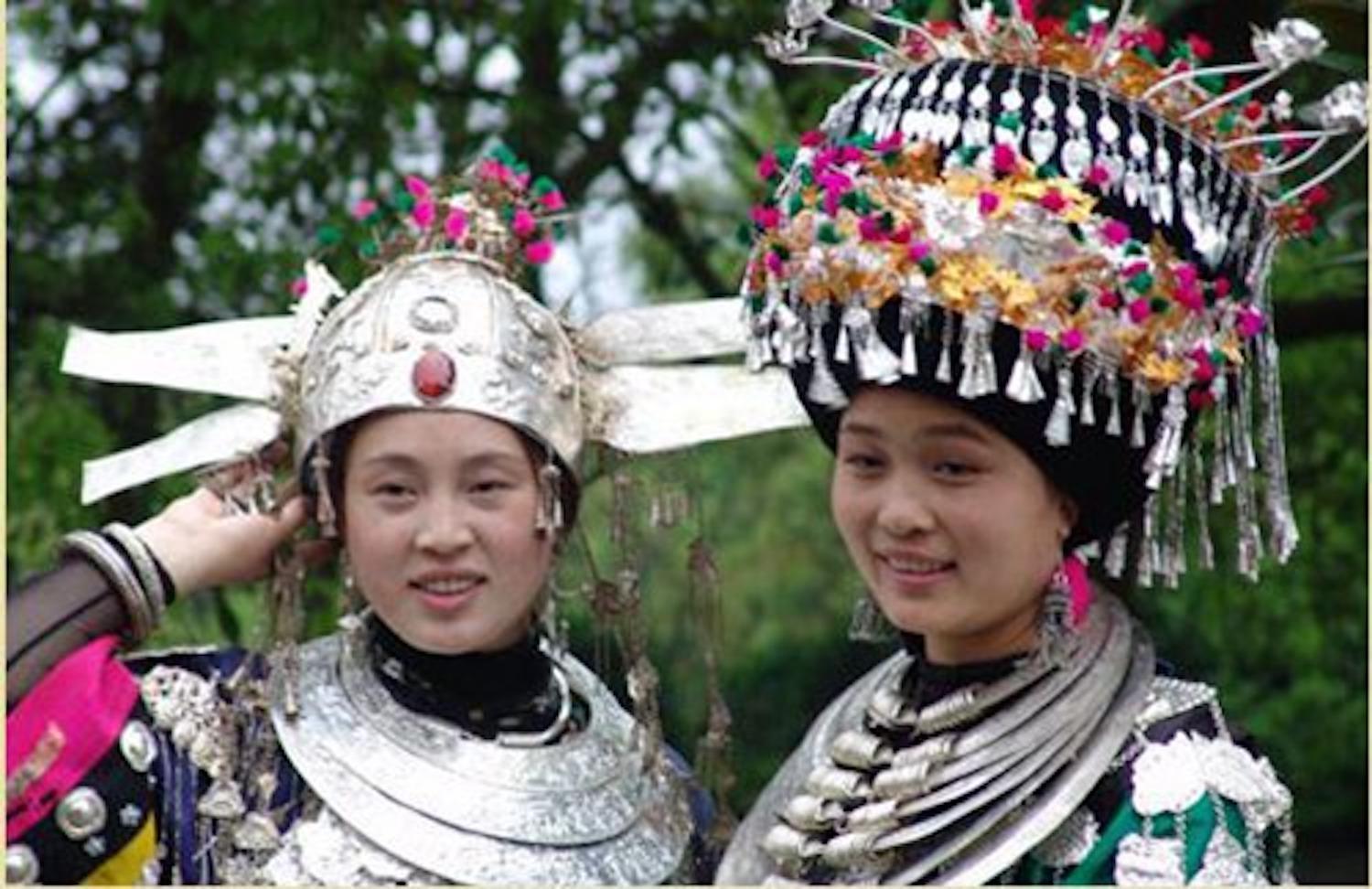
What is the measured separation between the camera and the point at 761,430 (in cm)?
376

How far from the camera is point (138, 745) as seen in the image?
353 cm

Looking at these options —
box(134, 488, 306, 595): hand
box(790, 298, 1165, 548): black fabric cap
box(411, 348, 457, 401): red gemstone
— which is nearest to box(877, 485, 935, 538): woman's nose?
box(790, 298, 1165, 548): black fabric cap

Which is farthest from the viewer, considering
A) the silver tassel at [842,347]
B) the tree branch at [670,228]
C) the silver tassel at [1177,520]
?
the tree branch at [670,228]

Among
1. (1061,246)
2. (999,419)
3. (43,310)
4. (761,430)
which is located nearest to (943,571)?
(999,419)

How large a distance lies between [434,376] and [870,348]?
74 centimetres

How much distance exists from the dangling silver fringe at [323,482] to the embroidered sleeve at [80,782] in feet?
1.09

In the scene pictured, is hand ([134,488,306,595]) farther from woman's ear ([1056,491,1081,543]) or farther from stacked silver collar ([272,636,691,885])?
woman's ear ([1056,491,1081,543])

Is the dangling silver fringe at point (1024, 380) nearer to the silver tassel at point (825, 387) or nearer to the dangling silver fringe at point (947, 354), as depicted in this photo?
the dangling silver fringe at point (947, 354)

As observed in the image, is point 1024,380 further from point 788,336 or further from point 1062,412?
point 788,336

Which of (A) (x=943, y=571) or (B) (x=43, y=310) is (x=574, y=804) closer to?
(A) (x=943, y=571)

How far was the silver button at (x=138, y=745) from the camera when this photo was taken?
11.5 feet

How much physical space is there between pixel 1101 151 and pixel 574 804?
1.13 meters

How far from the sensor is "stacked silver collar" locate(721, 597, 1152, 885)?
123 inches

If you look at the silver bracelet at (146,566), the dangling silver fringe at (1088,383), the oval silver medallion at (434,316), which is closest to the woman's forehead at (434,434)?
the oval silver medallion at (434,316)
